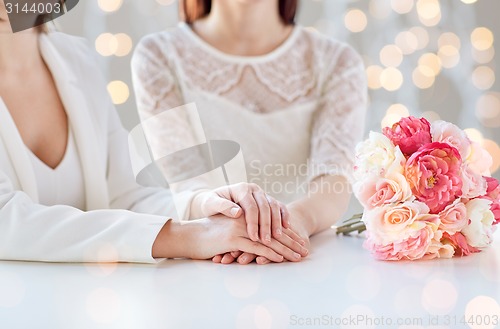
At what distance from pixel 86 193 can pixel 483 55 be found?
6.02ft

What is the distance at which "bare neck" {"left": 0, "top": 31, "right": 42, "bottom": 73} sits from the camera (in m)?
1.31

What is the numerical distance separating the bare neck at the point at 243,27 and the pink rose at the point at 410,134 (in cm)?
75

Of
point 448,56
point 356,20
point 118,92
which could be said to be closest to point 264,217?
point 118,92

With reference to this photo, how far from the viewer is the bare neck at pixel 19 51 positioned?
51.6 inches

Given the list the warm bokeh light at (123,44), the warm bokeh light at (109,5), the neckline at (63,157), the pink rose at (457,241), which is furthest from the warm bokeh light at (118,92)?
the pink rose at (457,241)

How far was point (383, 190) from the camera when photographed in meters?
1.02

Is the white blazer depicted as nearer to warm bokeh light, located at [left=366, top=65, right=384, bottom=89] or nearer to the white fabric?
the white fabric

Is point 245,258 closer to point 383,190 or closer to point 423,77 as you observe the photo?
point 383,190

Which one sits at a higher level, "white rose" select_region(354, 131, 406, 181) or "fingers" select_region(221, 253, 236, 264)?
"white rose" select_region(354, 131, 406, 181)

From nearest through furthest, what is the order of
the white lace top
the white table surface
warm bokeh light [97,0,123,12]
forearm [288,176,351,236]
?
the white table surface
forearm [288,176,351,236]
the white lace top
warm bokeh light [97,0,123,12]

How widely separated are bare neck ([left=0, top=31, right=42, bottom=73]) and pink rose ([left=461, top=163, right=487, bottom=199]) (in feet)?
2.79

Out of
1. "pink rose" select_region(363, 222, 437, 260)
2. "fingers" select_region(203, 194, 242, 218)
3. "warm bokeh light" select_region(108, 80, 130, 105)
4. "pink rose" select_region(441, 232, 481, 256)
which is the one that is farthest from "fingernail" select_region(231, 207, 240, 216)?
"warm bokeh light" select_region(108, 80, 130, 105)

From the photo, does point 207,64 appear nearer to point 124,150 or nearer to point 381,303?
point 124,150

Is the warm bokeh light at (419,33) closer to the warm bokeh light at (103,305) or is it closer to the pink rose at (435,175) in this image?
the pink rose at (435,175)
